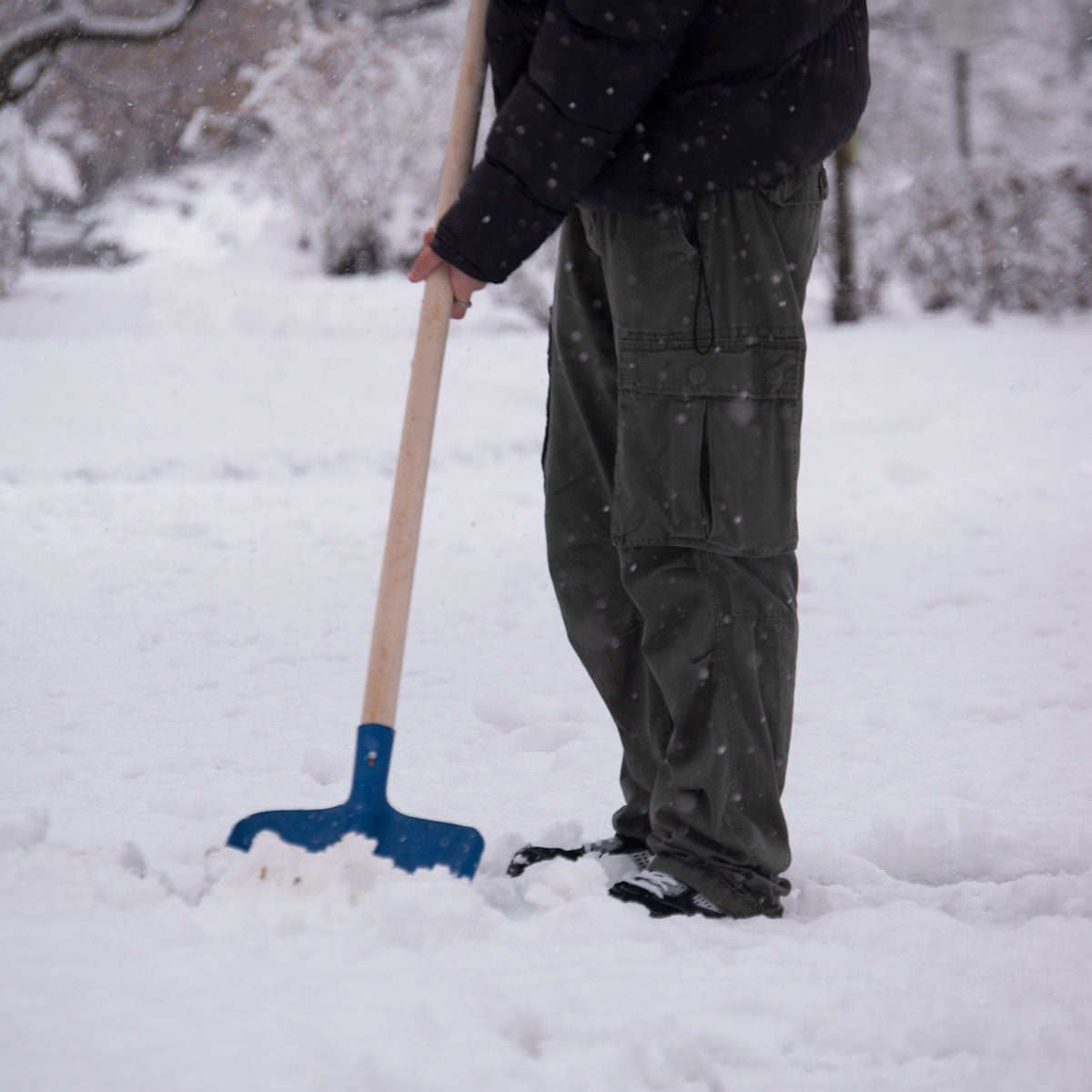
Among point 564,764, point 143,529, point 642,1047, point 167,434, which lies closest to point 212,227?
point 167,434

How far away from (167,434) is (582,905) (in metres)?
5.69

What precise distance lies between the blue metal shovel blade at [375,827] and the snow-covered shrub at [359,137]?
12.1 m

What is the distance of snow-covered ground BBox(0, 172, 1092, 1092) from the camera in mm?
1312

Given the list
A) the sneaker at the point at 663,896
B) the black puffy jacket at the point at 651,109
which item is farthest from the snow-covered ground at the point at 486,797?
the black puffy jacket at the point at 651,109

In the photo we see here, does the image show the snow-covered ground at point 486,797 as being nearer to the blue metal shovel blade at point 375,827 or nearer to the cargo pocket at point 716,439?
the blue metal shovel blade at point 375,827

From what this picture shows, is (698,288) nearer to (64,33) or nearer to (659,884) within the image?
(659,884)

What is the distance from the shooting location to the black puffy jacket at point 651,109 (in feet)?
5.01

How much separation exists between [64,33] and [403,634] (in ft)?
13.1

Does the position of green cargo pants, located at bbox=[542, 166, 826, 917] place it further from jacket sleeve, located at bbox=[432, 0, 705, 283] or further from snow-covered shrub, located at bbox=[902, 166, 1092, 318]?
snow-covered shrub, located at bbox=[902, 166, 1092, 318]

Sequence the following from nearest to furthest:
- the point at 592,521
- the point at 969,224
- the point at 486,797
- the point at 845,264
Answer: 1. the point at 592,521
2. the point at 486,797
3. the point at 969,224
4. the point at 845,264

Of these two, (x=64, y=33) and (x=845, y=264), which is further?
(x=845, y=264)

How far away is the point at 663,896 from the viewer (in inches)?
64.4

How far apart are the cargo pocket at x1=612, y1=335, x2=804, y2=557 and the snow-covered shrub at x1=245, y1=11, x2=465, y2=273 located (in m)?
12.1

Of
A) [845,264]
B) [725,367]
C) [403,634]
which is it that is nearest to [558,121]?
[725,367]
